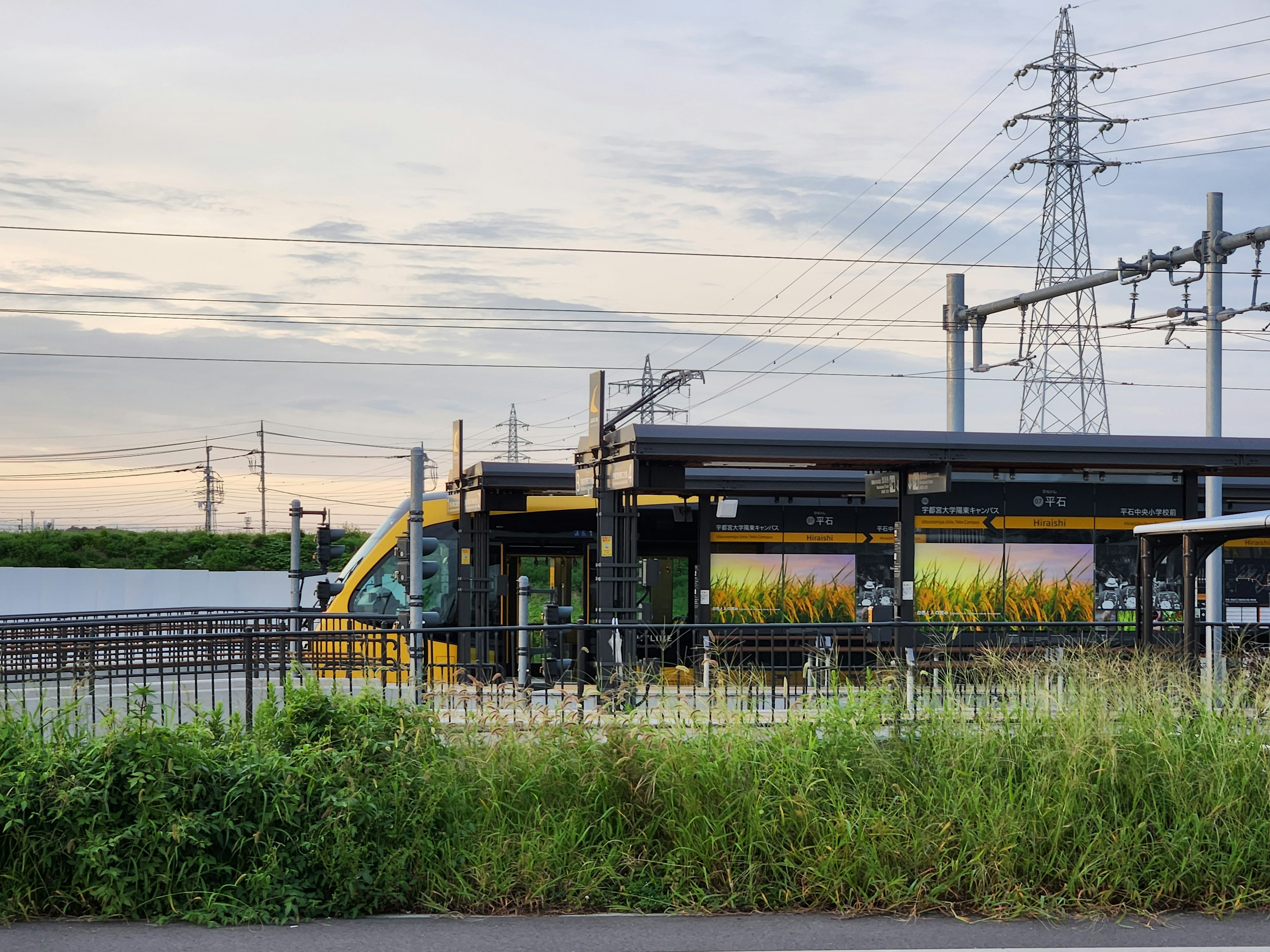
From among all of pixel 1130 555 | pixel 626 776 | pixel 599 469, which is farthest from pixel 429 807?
pixel 1130 555

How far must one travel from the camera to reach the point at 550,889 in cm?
654

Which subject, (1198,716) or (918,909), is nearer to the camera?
(918,909)

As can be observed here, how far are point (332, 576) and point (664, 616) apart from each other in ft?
79.3

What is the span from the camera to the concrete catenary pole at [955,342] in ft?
86.2

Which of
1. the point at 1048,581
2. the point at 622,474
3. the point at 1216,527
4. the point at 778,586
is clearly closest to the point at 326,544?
the point at 622,474

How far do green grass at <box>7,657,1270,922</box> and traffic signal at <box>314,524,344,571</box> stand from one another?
1091 centimetres

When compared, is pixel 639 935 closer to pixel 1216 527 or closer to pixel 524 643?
pixel 1216 527

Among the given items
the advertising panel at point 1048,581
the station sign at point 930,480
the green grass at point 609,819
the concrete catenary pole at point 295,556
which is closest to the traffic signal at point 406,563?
the concrete catenary pole at point 295,556

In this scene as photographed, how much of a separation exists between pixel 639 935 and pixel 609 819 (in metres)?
0.93

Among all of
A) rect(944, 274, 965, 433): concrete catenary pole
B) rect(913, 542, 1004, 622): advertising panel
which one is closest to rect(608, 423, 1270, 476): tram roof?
rect(913, 542, 1004, 622): advertising panel

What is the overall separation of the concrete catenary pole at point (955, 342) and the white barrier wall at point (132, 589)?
66.8 feet

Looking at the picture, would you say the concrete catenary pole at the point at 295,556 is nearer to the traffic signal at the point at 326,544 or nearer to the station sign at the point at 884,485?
the traffic signal at the point at 326,544

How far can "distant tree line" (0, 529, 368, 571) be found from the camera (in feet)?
138

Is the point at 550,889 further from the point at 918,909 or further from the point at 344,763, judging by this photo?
the point at 918,909
